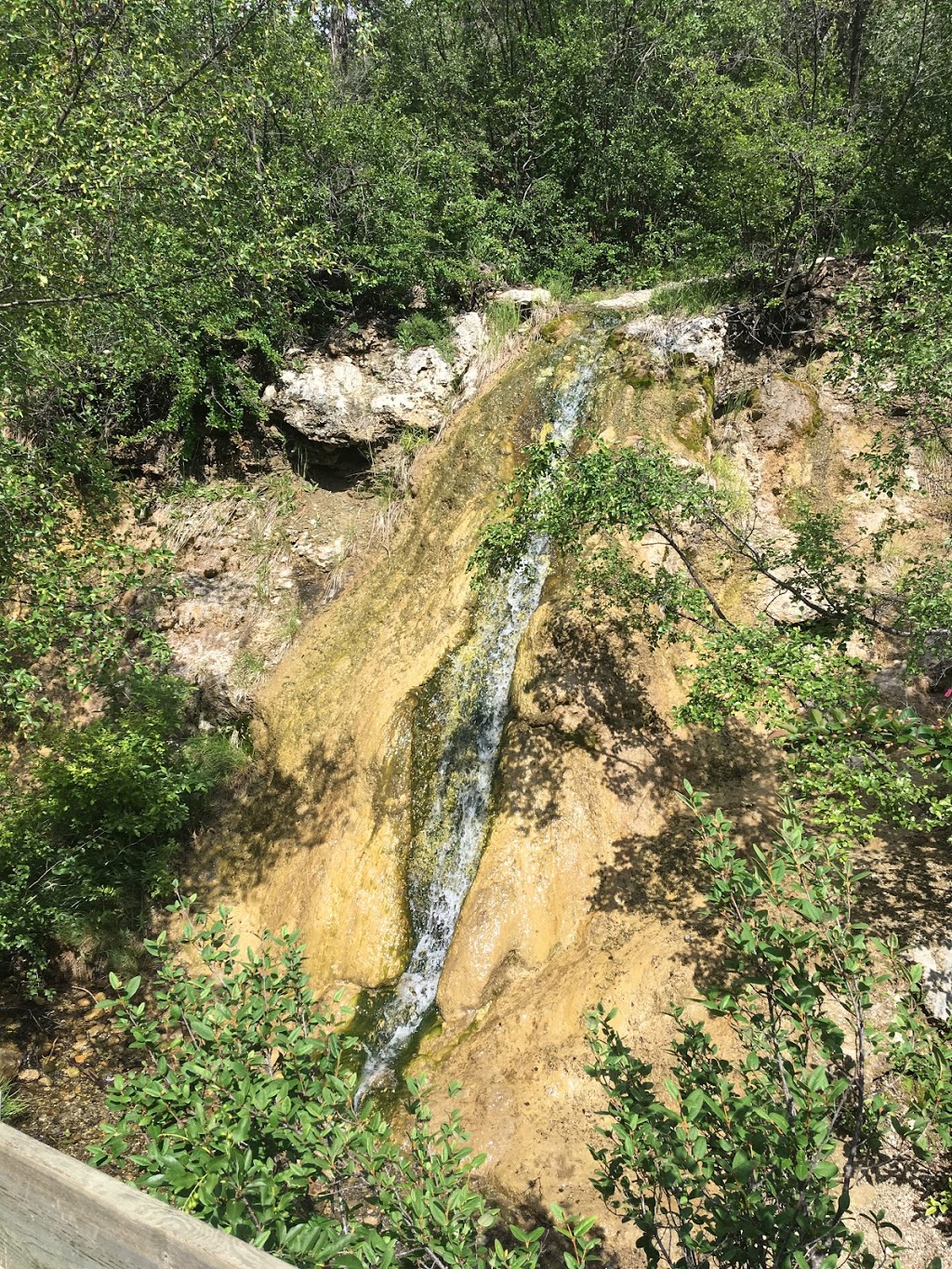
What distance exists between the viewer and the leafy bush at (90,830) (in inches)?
286

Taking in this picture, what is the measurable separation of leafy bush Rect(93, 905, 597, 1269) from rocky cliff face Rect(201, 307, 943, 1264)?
9.80ft

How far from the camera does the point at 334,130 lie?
1211 centimetres

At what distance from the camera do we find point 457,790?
306 inches

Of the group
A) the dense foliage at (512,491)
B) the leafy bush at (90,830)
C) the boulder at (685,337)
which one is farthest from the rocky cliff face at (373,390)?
the leafy bush at (90,830)

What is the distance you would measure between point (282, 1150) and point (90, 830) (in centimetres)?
685

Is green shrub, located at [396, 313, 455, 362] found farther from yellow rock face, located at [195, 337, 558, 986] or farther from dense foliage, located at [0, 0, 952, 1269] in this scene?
yellow rock face, located at [195, 337, 558, 986]

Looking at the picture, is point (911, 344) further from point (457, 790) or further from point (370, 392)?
point (370, 392)

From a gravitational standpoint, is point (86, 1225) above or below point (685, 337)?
above

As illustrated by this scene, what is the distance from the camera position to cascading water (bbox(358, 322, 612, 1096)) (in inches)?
266

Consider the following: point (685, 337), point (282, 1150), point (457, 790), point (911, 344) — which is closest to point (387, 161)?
point (685, 337)

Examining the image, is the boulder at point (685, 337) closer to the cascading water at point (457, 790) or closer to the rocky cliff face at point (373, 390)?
the rocky cliff face at point (373, 390)

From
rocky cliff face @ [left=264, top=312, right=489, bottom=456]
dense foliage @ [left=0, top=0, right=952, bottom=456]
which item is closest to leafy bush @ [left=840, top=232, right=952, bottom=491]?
dense foliage @ [left=0, top=0, right=952, bottom=456]

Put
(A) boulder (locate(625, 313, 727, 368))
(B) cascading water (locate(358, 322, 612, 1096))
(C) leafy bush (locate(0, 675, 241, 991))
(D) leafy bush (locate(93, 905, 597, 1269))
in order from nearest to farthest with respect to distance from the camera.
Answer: (D) leafy bush (locate(93, 905, 597, 1269)) < (B) cascading water (locate(358, 322, 612, 1096)) < (C) leafy bush (locate(0, 675, 241, 991)) < (A) boulder (locate(625, 313, 727, 368))

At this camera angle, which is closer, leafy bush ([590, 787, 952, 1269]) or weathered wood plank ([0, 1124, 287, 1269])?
weathered wood plank ([0, 1124, 287, 1269])
